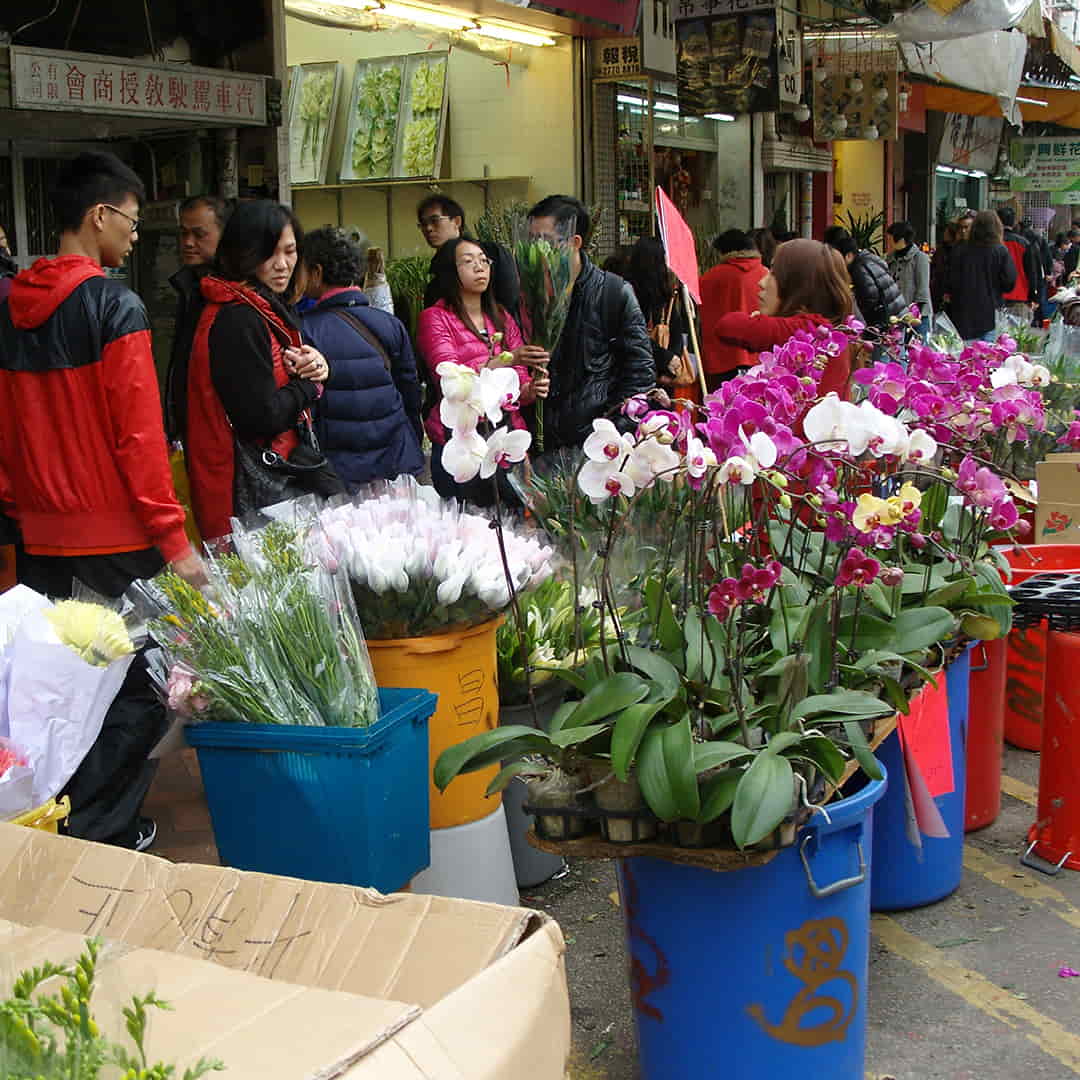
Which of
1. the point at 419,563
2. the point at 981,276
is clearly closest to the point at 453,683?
the point at 419,563

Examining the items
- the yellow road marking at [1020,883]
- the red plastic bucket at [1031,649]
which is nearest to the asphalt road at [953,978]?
the yellow road marking at [1020,883]

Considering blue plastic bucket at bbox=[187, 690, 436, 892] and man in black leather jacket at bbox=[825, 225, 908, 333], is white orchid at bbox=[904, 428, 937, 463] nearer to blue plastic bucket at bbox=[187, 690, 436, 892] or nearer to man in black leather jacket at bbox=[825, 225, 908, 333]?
blue plastic bucket at bbox=[187, 690, 436, 892]

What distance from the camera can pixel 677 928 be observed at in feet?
8.06

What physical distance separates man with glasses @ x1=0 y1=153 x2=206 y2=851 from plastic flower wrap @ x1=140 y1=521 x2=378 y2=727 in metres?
0.66

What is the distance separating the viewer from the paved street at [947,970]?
295 cm

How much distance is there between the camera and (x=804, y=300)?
5.04 m

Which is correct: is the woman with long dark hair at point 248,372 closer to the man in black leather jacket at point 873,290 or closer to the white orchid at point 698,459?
the white orchid at point 698,459

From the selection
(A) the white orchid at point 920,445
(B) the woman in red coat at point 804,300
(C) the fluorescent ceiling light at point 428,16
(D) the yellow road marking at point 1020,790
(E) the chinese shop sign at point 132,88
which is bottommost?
(D) the yellow road marking at point 1020,790

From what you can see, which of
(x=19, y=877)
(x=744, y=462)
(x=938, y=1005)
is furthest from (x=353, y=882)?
(x=938, y=1005)

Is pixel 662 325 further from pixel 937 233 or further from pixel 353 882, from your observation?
pixel 937 233

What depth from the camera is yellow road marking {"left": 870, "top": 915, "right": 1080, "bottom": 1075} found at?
118 inches

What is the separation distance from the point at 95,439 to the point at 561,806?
1.76m

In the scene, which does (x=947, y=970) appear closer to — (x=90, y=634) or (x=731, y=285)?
(x=90, y=634)

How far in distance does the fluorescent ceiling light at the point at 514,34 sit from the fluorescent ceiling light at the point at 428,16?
0.12 meters
